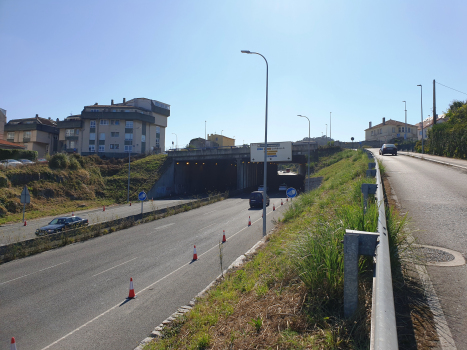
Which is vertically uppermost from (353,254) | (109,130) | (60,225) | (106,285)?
(109,130)

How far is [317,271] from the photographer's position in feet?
12.4

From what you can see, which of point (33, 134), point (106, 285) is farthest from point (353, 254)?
point (33, 134)

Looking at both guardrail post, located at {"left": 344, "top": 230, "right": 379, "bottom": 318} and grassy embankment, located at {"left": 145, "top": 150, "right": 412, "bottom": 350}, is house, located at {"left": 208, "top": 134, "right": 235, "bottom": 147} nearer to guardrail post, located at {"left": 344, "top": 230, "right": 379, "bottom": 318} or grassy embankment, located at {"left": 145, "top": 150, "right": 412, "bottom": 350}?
grassy embankment, located at {"left": 145, "top": 150, "right": 412, "bottom": 350}

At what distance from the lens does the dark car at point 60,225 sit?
21.3 meters

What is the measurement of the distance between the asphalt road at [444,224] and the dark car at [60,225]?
69.6ft

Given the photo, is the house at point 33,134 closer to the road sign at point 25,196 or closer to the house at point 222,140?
the house at point 222,140

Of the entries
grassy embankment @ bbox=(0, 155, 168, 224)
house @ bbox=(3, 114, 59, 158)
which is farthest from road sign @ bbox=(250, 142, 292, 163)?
house @ bbox=(3, 114, 59, 158)

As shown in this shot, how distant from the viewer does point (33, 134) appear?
73.6 m

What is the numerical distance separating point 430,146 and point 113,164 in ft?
165

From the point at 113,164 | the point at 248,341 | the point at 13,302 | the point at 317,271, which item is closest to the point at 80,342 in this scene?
the point at 13,302

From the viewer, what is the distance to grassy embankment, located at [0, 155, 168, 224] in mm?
33594

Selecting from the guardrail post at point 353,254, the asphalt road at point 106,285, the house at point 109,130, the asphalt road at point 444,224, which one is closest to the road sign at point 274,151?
the asphalt road at point 106,285

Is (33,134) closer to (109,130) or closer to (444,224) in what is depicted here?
(109,130)

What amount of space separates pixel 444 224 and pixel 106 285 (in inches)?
466
